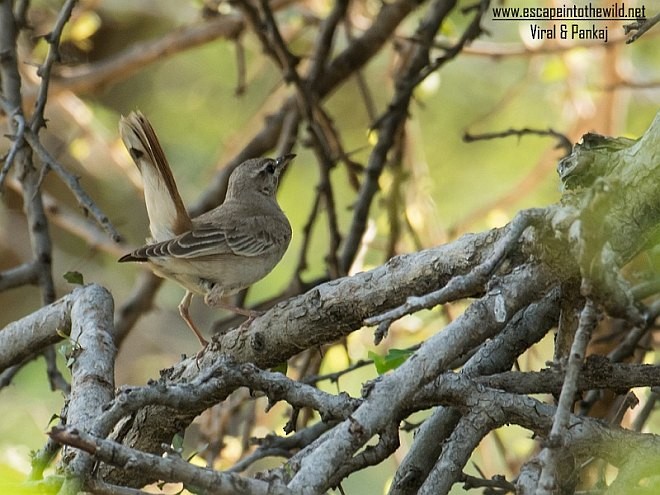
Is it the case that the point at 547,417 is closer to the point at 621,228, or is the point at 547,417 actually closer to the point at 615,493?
the point at 615,493

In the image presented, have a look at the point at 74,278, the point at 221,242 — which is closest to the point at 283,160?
the point at 221,242

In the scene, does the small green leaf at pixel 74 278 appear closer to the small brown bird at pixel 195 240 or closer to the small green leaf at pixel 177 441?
the small brown bird at pixel 195 240

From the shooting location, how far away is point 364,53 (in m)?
5.95

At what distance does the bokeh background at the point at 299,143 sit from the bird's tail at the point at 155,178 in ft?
4.65

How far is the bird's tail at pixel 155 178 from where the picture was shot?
4418 mm

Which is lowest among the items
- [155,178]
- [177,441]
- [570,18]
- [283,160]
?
[177,441]

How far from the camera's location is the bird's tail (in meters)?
4.42

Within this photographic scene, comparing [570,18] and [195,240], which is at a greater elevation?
[570,18]

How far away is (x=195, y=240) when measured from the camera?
4.46 m

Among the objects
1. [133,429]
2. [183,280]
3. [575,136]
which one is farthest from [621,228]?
[575,136]

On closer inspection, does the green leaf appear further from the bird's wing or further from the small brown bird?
the bird's wing

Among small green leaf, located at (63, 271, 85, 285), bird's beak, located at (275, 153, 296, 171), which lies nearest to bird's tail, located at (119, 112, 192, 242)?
bird's beak, located at (275, 153, 296, 171)

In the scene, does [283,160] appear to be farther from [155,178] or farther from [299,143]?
[299,143]

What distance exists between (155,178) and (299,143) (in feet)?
7.67
